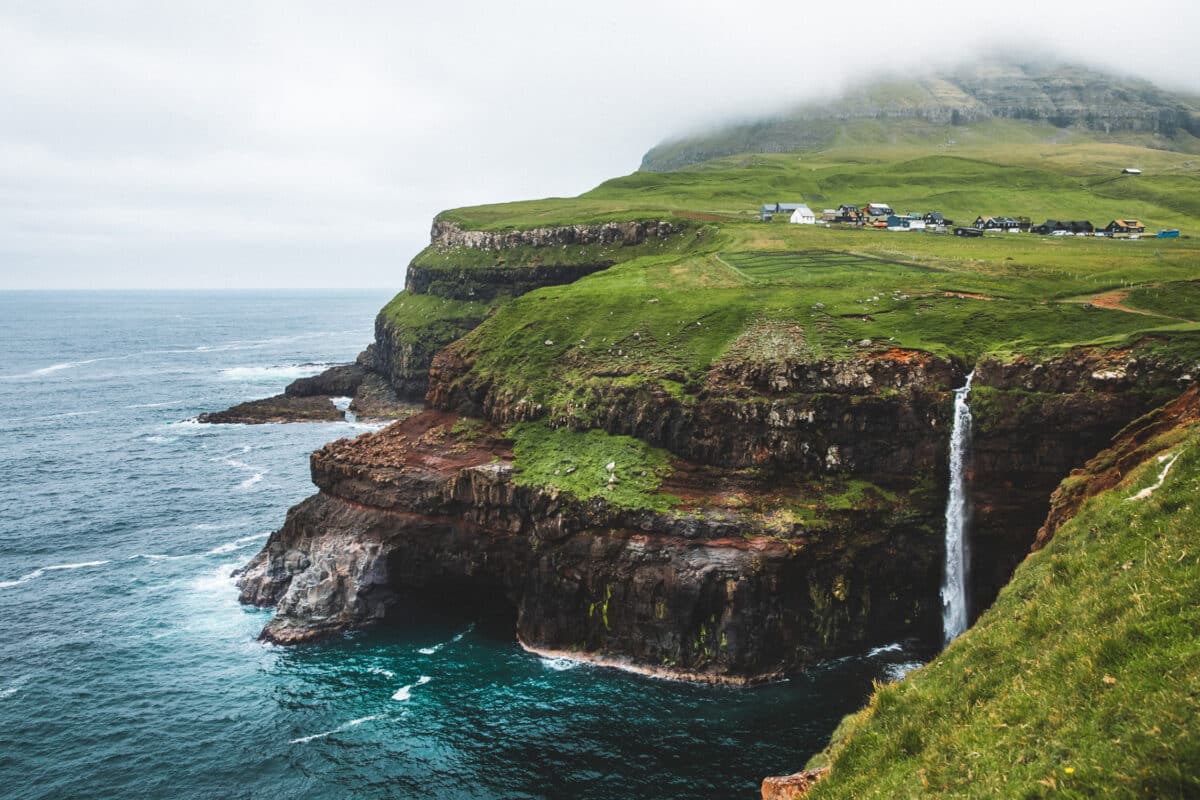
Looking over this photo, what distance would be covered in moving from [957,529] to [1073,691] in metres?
41.9

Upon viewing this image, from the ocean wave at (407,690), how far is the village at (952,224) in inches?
4036

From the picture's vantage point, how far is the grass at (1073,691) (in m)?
13.0

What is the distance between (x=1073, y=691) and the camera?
1590cm

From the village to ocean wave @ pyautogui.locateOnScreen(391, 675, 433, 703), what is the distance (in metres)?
103

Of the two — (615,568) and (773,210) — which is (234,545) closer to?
(615,568)

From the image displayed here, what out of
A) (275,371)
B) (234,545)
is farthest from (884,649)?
(275,371)

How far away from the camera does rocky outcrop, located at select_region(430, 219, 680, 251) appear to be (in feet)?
395

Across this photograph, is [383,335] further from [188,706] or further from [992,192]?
[992,192]

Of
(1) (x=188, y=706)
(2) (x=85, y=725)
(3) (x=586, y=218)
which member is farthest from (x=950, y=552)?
(3) (x=586, y=218)

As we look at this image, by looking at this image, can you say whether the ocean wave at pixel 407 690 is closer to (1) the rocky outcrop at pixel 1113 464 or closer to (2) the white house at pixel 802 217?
(1) the rocky outcrop at pixel 1113 464

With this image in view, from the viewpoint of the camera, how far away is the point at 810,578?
Answer: 52594 millimetres

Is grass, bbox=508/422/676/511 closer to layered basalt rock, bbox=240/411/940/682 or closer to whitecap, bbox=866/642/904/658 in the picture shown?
layered basalt rock, bbox=240/411/940/682

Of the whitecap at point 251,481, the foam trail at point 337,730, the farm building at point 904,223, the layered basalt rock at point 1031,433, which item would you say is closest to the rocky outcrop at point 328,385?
the whitecap at point 251,481

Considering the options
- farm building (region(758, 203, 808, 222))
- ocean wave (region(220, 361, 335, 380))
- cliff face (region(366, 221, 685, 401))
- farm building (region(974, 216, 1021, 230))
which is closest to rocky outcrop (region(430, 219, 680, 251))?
cliff face (region(366, 221, 685, 401))
